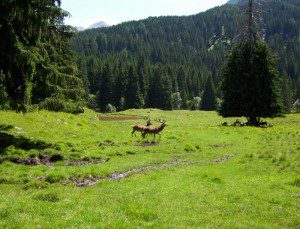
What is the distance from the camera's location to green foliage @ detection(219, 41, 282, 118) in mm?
48344

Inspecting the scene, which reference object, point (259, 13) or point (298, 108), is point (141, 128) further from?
point (298, 108)

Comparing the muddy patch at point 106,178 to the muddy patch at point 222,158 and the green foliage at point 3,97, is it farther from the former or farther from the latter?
the green foliage at point 3,97

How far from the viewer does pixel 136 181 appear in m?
17.2

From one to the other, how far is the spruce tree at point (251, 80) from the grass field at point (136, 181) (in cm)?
1696

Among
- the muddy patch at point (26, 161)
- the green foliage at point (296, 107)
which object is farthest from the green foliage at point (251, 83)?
the green foliage at point (296, 107)

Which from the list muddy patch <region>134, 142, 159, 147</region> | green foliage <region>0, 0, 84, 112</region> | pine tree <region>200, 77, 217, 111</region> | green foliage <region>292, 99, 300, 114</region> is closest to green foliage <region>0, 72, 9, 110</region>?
green foliage <region>0, 0, 84, 112</region>

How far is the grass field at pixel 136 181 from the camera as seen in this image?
11.4 metres

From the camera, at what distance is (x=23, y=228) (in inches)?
394

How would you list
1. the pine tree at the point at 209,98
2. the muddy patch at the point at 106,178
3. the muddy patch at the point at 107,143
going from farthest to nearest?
the pine tree at the point at 209,98, the muddy patch at the point at 107,143, the muddy patch at the point at 106,178

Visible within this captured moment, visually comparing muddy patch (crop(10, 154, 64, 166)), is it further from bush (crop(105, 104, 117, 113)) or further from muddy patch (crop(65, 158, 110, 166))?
bush (crop(105, 104, 117, 113))

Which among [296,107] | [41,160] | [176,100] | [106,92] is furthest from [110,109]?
[41,160]

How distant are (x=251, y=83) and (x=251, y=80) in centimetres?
54

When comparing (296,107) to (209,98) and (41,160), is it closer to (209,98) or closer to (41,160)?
(209,98)

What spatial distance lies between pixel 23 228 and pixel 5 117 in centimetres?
2009
